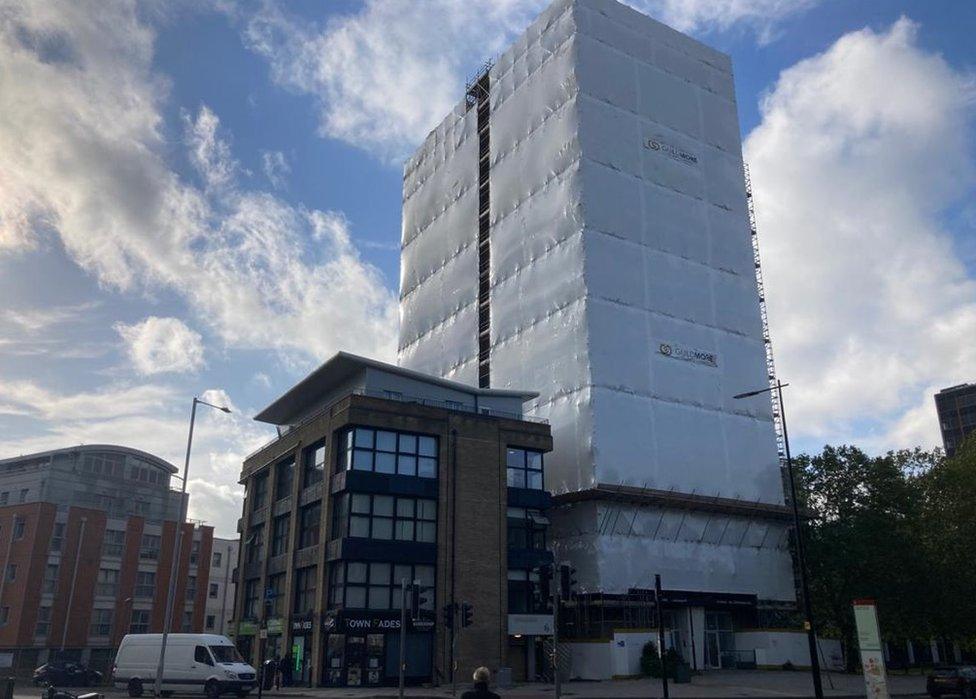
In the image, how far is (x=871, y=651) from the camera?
24.1 metres

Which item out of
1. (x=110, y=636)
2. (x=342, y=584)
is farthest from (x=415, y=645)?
(x=110, y=636)

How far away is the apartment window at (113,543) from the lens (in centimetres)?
7794

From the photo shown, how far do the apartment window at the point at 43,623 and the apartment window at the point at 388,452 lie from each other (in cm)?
4196

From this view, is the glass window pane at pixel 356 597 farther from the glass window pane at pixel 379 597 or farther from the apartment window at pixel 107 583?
the apartment window at pixel 107 583

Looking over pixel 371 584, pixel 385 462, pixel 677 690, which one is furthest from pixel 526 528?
pixel 677 690

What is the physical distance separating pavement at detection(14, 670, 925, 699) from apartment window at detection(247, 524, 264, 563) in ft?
44.6

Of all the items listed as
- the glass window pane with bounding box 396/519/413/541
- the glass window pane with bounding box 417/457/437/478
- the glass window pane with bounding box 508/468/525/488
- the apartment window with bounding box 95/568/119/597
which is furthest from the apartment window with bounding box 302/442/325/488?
the apartment window with bounding box 95/568/119/597

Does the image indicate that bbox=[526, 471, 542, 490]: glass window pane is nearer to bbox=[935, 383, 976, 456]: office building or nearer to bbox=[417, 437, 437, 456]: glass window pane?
bbox=[417, 437, 437, 456]: glass window pane

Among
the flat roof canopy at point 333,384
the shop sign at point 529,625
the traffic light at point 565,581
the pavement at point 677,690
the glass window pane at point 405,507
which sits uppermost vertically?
the flat roof canopy at point 333,384

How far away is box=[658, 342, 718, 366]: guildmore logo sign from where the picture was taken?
197 ft

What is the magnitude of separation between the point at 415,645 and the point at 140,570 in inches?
1881

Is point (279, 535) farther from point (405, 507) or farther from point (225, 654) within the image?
point (225, 654)

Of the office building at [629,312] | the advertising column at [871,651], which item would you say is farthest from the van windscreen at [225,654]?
the advertising column at [871,651]

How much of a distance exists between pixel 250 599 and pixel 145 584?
2991cm
